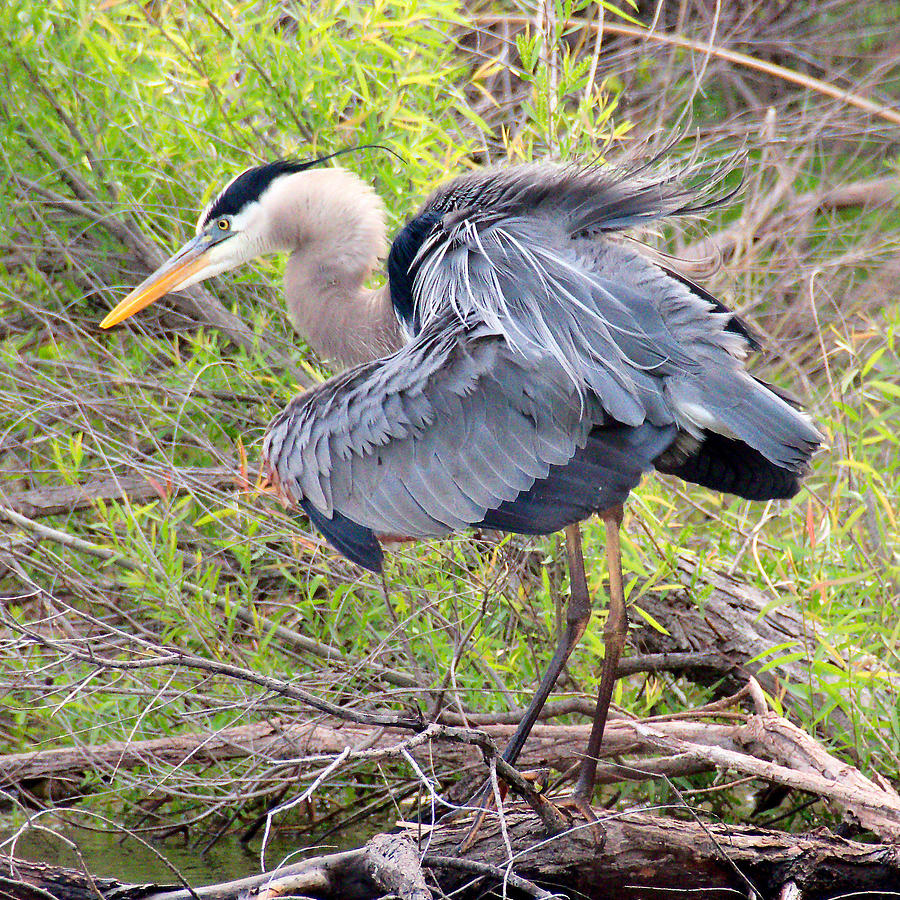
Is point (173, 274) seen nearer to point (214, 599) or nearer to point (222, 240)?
point (222, 240)

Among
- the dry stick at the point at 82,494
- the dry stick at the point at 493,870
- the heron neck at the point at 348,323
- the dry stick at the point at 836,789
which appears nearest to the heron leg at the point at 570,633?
the dry stick at the point at 836,789

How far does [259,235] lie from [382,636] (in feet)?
3.81

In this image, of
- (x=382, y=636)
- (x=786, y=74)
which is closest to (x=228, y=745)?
(x=382, y=636)

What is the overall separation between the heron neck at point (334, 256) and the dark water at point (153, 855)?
4.38 feet

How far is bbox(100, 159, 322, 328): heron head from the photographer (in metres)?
3.16

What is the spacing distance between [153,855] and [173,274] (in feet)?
5.10

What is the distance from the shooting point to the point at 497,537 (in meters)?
3.24

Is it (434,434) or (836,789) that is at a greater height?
(434,434)

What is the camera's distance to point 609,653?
2.69 metres

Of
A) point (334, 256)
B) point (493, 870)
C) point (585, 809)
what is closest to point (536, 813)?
point (585, 809)

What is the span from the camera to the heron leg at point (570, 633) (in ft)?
8.70

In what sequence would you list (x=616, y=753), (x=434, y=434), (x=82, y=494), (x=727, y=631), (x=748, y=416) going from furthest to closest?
(x=82, y=494) < (x=727, y=631) < (x=616, y=753) < (x=434, y=434) < (x=748, y=416)

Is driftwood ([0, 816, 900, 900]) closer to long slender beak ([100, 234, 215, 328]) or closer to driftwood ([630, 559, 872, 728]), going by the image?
driftwood ([630, 559, 872, 728])

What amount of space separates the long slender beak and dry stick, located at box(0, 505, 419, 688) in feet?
1.92
